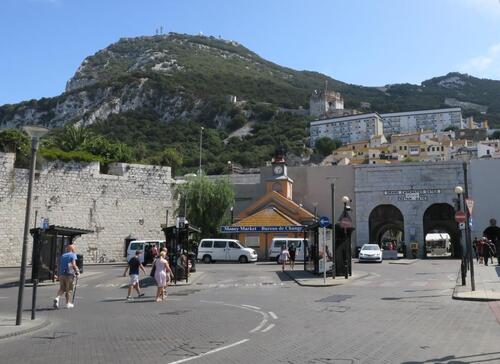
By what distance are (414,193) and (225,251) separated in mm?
22268

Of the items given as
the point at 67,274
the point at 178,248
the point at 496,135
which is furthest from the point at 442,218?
the point at 496,135

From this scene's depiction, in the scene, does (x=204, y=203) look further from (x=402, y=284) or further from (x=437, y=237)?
(x=437, y=237)

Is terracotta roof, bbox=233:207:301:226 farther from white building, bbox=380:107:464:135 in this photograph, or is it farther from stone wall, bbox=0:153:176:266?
white building, bbox=380:107:464:135

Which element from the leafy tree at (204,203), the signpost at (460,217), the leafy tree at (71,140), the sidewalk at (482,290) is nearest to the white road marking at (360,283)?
the sidewalk at (482,290)

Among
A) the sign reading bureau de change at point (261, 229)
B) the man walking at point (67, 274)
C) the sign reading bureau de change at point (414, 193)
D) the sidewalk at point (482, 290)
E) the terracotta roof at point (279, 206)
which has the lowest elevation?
the sidewalk at point (482, 290)

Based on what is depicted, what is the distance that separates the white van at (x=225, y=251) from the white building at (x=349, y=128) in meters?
144

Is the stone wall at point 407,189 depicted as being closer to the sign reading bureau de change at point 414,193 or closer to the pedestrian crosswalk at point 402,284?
the sign reading bureau de change at point 414,193

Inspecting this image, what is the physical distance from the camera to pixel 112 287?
2195cm

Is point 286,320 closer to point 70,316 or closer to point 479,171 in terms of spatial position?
point 70,316

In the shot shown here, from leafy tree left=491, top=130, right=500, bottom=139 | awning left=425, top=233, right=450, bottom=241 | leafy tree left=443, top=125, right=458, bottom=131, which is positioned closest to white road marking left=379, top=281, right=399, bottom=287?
awning left=425, top=233, right=450, bottom=241

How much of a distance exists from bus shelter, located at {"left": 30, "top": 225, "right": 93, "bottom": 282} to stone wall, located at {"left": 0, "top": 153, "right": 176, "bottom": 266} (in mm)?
15537

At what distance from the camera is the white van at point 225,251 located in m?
40.3

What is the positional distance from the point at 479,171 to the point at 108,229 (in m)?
36.6

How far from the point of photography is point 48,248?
23609mm
